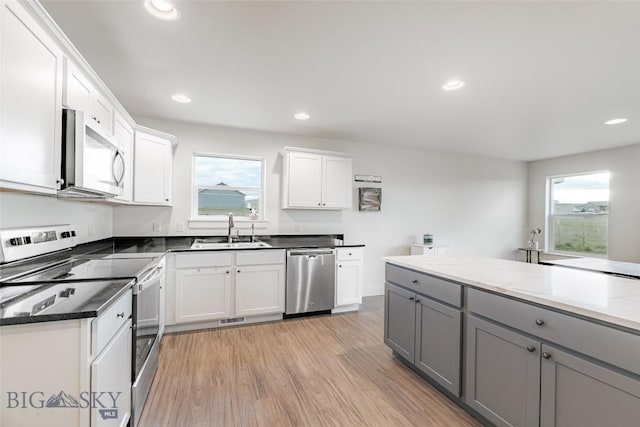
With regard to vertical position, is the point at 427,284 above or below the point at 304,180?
below

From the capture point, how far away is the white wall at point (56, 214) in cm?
170

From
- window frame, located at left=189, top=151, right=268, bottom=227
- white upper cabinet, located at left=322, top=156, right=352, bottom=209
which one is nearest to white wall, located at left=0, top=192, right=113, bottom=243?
window frame, located at left=189, top=151, right=268, bottom=227

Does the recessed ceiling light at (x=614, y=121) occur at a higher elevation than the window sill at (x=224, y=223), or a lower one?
higher

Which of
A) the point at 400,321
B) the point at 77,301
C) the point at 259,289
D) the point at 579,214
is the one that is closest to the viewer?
the point at 77,301

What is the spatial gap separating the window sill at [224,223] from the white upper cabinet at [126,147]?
0.89 m

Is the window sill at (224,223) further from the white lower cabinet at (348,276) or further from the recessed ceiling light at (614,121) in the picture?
the recessed ceiling light at (614,121)

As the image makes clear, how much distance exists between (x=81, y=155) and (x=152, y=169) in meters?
1.63

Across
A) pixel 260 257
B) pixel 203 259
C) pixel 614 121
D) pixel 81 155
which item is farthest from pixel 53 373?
pixel 614 121

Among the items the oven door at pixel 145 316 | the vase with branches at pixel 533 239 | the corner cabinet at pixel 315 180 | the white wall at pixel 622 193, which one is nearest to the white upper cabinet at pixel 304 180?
the corner cabinet at pixel 315 180

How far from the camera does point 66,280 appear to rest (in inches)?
58.4

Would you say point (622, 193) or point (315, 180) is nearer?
point (315, 180)

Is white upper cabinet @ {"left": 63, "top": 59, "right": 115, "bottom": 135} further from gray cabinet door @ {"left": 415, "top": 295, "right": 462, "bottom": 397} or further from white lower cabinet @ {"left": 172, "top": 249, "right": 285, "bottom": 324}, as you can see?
gray cabinet door @ {"left": 415, "top": 295, "right": 462, "bottom": 397}

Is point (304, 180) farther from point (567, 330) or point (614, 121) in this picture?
point (614, 121)

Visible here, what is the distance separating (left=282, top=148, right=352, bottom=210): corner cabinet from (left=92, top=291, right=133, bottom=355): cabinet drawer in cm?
255
